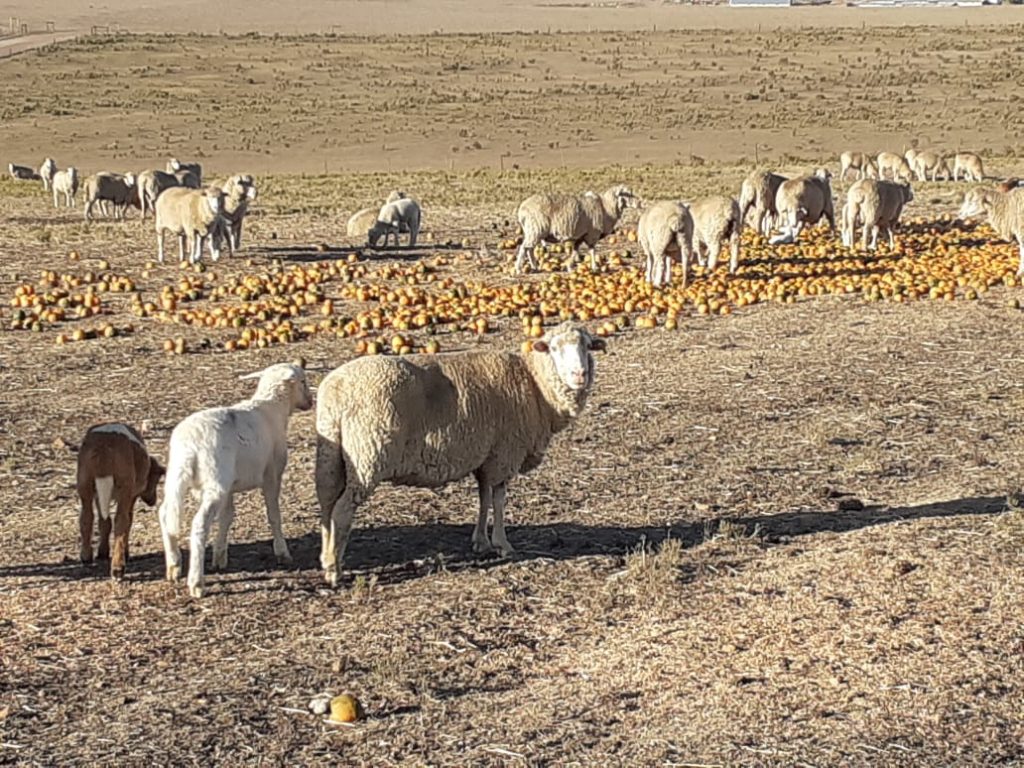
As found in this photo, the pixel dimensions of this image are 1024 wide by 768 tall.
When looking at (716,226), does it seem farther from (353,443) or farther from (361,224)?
(353,443)

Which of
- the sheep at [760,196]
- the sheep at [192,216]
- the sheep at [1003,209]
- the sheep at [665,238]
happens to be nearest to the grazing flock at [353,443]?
the sheep at [665,238]

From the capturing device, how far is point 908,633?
892 cm

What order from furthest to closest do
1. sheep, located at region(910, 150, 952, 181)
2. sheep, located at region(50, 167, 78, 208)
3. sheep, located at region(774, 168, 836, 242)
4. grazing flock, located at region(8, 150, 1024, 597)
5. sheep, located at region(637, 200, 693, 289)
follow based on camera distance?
sheep, located at region(910, 150, 952, 181) < sheep, located at region(50, 167, 78, 208) < sheep, located at region(774, 168, 836, 242) < sheep, located at region(637, 200, 693, 289) < grazing flock, located at region(8, 150, 1024, 597)

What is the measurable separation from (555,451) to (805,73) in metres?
73.4

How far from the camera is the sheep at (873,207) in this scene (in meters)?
25.2

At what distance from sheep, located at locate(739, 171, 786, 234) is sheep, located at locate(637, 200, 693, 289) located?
17.3 ft

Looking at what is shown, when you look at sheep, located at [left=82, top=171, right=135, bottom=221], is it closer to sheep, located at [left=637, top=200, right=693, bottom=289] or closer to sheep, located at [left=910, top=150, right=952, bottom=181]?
sheep, located at [left=637, top=200, right=693, bottom=289]

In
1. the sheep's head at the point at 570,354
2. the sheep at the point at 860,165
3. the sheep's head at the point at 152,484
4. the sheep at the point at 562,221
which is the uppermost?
the sheep's head at the point at 570,354

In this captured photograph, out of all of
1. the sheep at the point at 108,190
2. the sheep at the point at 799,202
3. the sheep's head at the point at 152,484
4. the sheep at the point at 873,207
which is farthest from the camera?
the sheep at the point at 108,190

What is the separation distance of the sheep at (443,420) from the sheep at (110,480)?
1.24m

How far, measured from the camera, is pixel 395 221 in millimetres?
27672

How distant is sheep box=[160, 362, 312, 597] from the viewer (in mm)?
9641

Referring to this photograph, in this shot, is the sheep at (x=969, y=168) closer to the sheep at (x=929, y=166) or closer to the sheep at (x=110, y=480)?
the sheep at (x=929, y=166)

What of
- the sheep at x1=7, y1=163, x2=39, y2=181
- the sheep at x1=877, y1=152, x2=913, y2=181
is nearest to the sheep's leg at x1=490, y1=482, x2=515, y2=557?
the sheep at x1=877, y1=152, x2=913, y2=181
